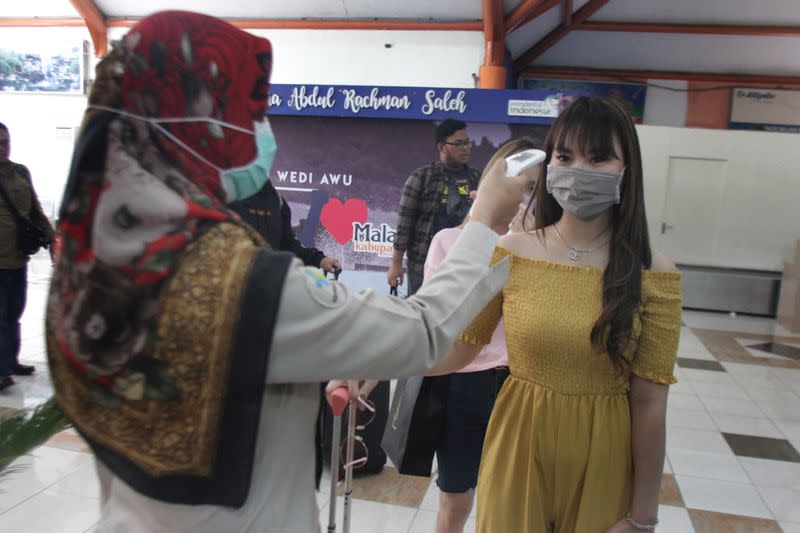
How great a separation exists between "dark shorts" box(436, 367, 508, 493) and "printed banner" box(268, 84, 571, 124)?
160 inches

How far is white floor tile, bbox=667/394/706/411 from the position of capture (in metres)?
4.80

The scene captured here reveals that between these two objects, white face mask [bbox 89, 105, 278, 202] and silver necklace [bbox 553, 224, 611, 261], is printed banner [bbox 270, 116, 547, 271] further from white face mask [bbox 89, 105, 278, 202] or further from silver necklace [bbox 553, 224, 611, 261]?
white face mask [bbox 89, 105, 278, 202]

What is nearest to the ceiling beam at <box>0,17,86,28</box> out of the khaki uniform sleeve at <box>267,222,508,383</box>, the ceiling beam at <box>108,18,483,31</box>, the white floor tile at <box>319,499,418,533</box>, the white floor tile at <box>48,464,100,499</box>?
the ceiling beam at <box>108,18,483,31</box>

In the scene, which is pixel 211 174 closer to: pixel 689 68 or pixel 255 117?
pixel 255 117

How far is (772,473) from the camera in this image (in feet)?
12.0

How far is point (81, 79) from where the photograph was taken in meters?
9.70

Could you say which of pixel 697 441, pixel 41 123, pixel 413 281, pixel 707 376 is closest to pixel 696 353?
pixel 707 376

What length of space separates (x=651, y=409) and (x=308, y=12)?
315 inches

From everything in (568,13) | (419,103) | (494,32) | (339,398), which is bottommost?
(339,398)

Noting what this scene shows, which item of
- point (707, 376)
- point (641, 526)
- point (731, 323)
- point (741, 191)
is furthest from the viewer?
point (741, 191)

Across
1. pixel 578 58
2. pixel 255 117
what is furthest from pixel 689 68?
pixel 255 117

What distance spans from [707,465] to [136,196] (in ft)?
12.6

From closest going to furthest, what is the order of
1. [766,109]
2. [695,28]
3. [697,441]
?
[697,441], [695,28], [766,109]

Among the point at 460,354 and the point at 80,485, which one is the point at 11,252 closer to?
the point at 80,485
